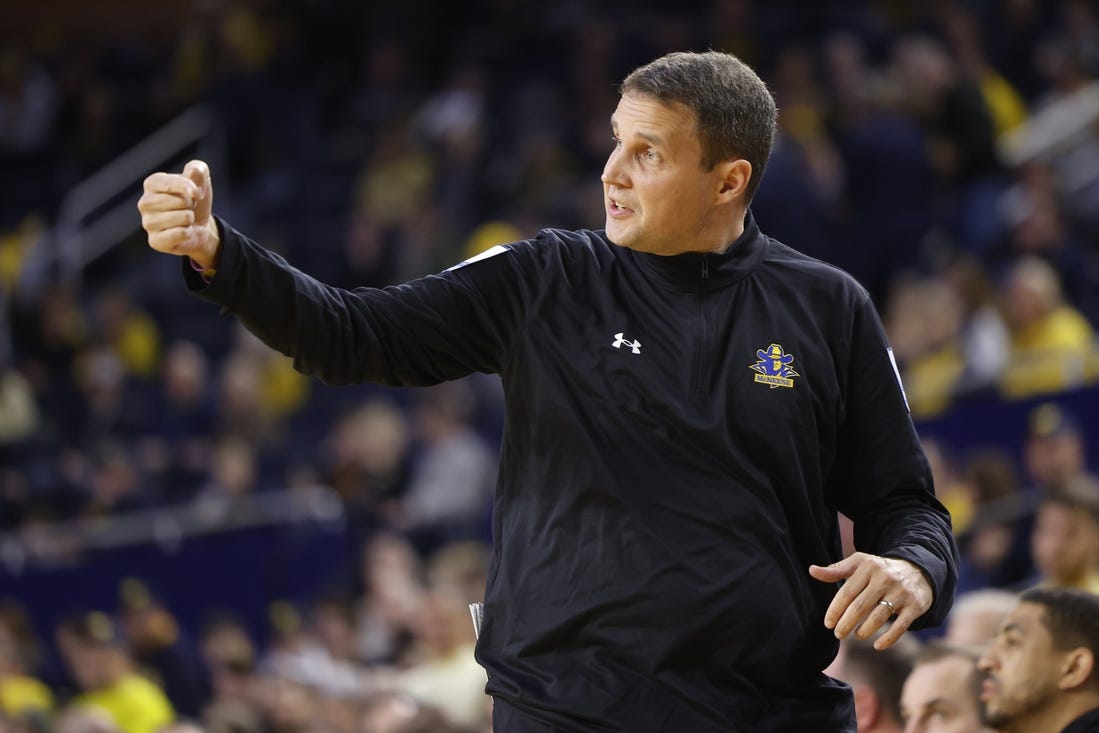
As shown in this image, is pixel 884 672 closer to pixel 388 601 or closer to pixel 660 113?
pixel 660 113

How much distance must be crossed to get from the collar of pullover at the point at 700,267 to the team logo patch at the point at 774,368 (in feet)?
0.50

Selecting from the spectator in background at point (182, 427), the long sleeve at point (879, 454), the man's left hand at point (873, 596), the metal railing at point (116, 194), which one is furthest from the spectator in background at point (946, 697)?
the metal railing at point (116, 194)

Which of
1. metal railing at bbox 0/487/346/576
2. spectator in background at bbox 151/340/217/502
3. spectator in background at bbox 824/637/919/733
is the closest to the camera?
spectator in background at bbox 824/637/919/733

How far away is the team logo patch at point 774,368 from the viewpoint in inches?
110

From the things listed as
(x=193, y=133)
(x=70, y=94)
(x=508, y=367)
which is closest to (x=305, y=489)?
(x=193, y=133)

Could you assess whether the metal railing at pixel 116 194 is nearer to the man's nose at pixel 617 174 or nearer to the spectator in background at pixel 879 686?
the spectator in background at pixel 879 686

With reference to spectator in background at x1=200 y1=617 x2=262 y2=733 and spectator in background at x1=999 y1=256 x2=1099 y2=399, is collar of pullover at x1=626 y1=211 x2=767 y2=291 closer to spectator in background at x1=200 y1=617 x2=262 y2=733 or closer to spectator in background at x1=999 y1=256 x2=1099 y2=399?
spectator in background at x1=200 y1=617 x2=262 y2=733

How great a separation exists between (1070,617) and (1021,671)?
15 centimetres

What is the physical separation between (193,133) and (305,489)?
15.2 feet

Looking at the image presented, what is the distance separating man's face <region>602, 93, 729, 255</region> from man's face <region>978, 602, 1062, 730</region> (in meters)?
1.25

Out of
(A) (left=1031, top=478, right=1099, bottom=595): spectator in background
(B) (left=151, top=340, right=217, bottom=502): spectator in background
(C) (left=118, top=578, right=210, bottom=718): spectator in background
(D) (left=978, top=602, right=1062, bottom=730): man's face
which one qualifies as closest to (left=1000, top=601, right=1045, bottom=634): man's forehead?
(D) (left=978, top=602, right=1062, bottom=730): man's face

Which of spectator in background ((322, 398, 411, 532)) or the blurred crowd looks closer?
the blurred crowd

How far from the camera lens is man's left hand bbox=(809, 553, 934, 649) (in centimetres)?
257

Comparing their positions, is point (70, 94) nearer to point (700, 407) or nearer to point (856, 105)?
point (856, 105)
